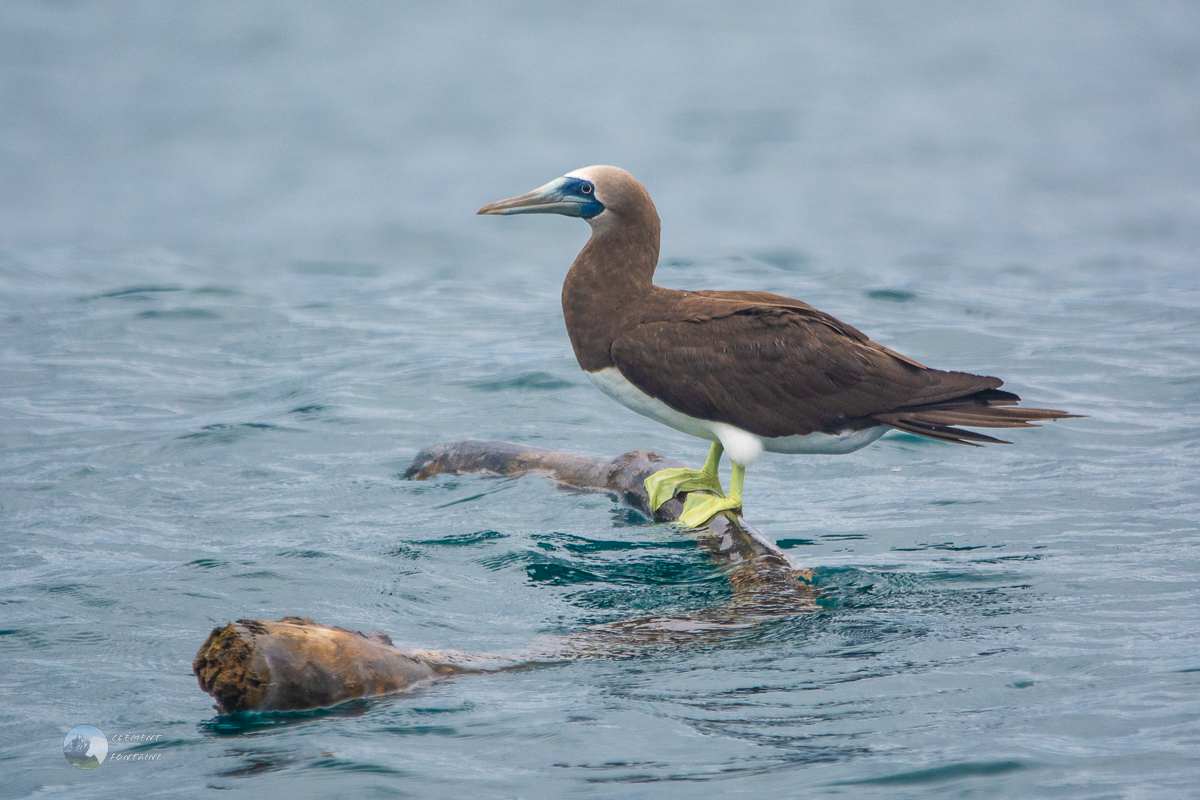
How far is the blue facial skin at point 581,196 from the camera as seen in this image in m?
6.34

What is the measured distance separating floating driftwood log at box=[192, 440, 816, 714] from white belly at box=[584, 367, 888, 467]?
35 cm

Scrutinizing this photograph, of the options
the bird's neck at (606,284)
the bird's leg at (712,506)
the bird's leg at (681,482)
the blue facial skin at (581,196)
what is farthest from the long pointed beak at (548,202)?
the bird's leg at (712,506)

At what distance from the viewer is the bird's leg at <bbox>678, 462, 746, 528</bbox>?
19.9ft

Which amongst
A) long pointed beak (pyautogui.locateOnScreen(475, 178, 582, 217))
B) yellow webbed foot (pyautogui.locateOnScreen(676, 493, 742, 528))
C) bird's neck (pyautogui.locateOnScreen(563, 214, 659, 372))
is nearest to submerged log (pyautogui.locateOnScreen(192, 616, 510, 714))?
yellow webbed foot (pyautogui.locateOnScreen(676, 493, 742, 528))

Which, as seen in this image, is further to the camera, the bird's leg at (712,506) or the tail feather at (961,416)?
the bird's leg at (712,506)

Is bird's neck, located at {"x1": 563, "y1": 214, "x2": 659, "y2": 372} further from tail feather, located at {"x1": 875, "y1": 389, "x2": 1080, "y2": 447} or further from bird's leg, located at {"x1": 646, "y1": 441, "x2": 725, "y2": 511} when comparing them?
tail feather, located at {"x1": 875, "y1": 389, "x2": 1080, "y2": 447}

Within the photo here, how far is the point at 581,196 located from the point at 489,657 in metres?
2.65

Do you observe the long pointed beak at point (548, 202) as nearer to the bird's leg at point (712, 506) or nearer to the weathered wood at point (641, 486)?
the weathered wood at point (641, 486)

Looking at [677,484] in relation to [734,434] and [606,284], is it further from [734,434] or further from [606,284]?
[606,284]

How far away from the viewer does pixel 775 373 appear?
6.07m

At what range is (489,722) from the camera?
4289mm

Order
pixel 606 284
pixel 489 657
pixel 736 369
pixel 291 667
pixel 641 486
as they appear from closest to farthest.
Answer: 1. pixel 291 667
2. pixel 489 657
3. pixel 736 369
4. pixel 606 284
5. pixel 641 486

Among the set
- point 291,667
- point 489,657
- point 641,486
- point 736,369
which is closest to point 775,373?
point 736,369

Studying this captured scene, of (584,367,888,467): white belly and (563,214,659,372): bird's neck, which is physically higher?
(563,214,659,372): bird's neck
